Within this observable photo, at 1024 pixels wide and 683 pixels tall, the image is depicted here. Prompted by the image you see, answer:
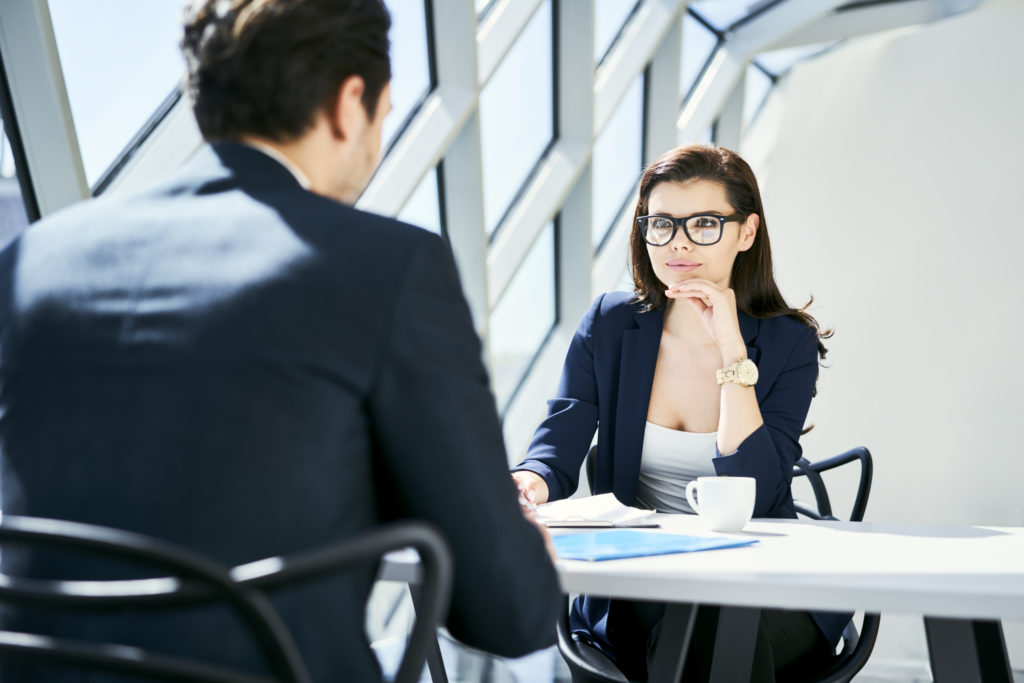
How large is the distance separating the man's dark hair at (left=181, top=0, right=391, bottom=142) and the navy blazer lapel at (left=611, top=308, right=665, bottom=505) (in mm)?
1170

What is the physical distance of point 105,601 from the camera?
616 mm

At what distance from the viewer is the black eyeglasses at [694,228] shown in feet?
6.64

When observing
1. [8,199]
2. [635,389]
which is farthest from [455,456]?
[8,199]

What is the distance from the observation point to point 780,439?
1.89 metres

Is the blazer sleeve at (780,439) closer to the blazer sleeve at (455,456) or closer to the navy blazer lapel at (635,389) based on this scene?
the navy blazer lapel at (635,389)

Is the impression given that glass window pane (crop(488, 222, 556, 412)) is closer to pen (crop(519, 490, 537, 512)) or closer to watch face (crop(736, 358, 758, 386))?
watch face (crop(736, 358, 758, 386))

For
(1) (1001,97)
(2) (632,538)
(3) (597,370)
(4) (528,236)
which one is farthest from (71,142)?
(1) (1001,97)

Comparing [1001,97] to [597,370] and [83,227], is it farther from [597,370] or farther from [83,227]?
[83,227]

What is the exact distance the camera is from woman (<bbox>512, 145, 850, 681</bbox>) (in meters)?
1.84

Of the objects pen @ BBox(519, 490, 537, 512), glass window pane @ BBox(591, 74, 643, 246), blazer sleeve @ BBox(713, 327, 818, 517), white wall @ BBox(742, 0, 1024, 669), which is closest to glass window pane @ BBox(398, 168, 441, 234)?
glass window pane @ BBox(591, 74, 643, 246)

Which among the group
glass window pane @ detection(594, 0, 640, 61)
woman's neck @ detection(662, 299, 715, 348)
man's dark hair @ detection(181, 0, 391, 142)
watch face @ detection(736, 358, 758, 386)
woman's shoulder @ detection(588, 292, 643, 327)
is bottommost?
watch face @ detection(736, 358, 758, 386)

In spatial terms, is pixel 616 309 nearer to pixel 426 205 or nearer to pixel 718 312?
pixel 718 312

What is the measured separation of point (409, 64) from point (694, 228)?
8.89ft

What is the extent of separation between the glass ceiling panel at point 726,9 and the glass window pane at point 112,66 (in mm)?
4137
